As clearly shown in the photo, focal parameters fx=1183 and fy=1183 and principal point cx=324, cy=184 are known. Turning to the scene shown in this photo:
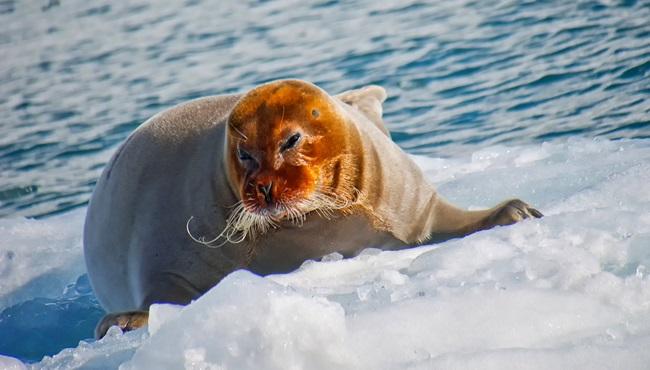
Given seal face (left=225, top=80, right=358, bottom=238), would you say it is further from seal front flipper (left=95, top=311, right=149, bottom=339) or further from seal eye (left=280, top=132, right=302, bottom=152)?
seal front flipper (left=95, top=311, right=149, bottom=339)

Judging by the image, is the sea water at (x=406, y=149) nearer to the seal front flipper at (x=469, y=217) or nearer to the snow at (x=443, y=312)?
the snow at (x=443, y=312)

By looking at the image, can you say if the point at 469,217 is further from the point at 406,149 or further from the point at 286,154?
the point at 406,149

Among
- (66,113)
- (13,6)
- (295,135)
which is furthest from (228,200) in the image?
(13,6)

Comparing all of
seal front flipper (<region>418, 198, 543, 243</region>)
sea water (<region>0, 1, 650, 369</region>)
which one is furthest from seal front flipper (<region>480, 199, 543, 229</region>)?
sea water (<region>0, 1, 650, 369</region>)

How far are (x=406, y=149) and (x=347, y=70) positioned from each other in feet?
9.60

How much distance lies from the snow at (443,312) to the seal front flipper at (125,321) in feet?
0.73

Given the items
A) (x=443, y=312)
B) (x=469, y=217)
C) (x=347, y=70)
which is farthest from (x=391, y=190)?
(x=347, y=70)

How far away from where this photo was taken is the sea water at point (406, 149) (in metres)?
3.47

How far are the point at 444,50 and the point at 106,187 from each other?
6.80 metres

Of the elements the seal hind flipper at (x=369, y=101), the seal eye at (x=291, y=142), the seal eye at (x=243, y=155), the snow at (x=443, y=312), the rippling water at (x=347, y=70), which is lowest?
the rippling water at (x=347, y=70)

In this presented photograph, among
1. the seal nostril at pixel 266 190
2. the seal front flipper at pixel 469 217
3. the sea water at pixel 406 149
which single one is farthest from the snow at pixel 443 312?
the seal front flipper at pixel 469 217

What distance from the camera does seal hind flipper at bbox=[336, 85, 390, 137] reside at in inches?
241

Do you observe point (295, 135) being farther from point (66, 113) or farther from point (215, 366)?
point (66, 113)

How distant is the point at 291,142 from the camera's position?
4.55m
